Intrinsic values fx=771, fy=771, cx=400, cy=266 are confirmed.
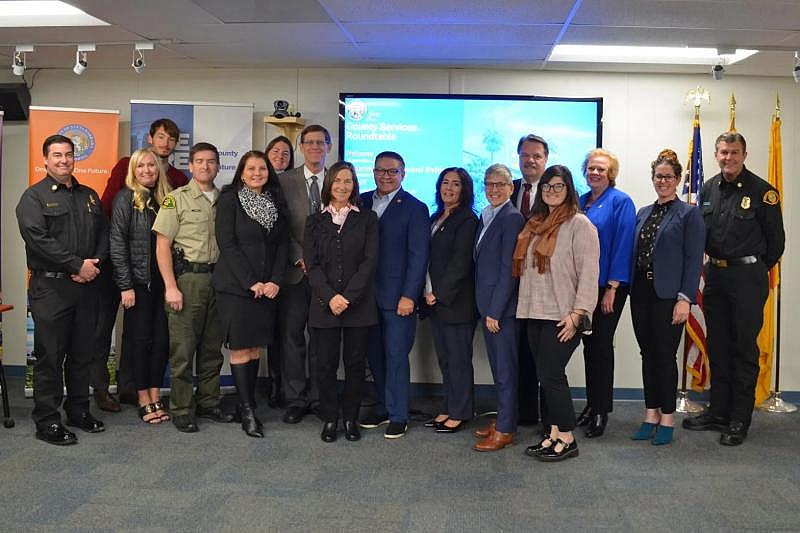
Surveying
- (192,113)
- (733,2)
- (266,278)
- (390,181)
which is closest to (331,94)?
(192,113)

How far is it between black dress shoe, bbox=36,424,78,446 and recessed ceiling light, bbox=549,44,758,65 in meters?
3.68

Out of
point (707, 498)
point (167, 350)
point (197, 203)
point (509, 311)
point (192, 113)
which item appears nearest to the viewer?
point (707, 498)

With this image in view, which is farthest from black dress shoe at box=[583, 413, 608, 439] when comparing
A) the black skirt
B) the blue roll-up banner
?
the blue roll-up banner

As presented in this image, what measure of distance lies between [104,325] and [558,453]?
9.41 feet

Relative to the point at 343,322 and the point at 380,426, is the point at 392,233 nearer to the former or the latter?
the point at 343,322

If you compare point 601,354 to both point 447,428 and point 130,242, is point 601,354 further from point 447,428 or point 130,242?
point 130,242

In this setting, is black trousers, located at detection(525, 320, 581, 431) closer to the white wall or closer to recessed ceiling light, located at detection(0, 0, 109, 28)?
the white wall

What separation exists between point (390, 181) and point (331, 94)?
1477 millimetres

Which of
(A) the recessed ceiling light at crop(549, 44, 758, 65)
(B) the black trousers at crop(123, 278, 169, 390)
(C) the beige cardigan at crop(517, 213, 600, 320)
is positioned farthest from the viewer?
(A) the recessed ceiling light at crop(549, 44, 758, 65)

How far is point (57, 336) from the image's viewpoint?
4207 mm

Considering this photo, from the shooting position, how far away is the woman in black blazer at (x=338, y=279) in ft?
13.6

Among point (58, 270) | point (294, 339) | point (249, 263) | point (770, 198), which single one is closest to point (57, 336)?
point (58, 270)

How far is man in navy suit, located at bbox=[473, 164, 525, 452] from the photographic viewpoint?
405 centimetres

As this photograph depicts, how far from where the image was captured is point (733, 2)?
3.65 metres
